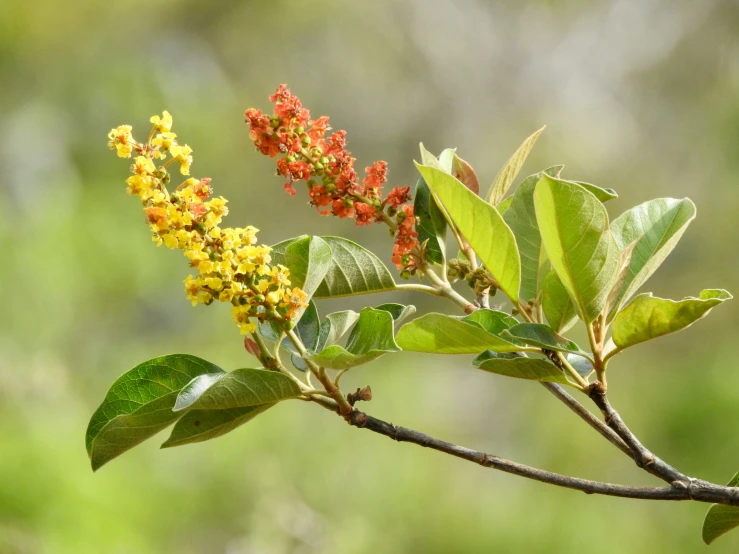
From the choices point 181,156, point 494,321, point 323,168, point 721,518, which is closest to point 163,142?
point 181,156

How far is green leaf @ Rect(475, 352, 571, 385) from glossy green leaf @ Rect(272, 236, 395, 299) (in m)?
0.12

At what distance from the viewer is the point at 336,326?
593mm

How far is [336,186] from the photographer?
59 centimetres

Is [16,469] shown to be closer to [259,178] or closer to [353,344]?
[259,178]

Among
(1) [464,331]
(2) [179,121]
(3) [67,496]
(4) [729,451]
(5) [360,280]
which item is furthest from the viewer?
(2) [179,121]

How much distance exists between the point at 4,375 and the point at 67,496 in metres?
0.64

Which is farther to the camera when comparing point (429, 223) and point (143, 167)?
point (429, 223)

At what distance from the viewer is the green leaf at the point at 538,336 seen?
499 millimetres

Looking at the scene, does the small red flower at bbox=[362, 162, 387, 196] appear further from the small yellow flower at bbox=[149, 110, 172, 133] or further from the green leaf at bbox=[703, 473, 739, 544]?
the green leaf at bbox=[703, 473, 739, 544]

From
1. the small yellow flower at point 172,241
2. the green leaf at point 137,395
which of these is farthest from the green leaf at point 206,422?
the small yellow flower at point 172,241

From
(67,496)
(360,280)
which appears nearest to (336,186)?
(360,280)

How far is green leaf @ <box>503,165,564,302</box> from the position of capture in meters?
0.61

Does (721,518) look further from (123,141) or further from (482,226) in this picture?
(123,141)

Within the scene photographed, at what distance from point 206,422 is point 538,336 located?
0.22 m
